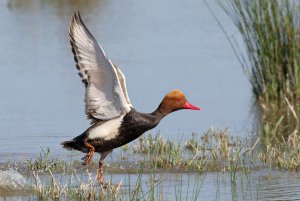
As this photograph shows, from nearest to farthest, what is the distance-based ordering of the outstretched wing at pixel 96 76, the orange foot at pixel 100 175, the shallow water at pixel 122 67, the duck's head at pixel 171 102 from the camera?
the outstretched wing at pixel 96 76
the orange foot at pixel 100 175
the duck's head at pixel 171 102
the shallow water at pixel 122 67

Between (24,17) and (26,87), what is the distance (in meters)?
6.77

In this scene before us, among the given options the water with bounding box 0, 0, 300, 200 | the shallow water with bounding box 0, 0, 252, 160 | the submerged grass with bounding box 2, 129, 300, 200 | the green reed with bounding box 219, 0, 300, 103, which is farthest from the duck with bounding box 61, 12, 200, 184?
the green reed with bounding box 219, 0, 300, 103

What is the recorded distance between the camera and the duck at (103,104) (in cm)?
905

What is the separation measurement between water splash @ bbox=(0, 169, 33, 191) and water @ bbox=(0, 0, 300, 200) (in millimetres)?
86

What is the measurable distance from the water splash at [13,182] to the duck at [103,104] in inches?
24.1

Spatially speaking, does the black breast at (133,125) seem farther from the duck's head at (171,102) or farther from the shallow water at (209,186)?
the shallow water at (209,186)

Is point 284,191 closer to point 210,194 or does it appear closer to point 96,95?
point 210,194

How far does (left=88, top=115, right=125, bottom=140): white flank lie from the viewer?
30.9ft

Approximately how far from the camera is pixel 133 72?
16.2 meters

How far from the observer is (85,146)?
957cm

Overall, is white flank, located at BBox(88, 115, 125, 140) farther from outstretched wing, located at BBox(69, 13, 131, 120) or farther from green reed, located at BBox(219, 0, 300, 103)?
green reed, located at BBox(219, 0, 300, 103)

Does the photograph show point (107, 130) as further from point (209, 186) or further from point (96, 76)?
point (209, 186)

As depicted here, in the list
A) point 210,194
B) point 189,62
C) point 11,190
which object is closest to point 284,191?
point 210,194

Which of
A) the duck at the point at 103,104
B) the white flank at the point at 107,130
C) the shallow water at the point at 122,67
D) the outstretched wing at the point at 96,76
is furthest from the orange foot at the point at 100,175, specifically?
the shallow water at the point at 122,67
